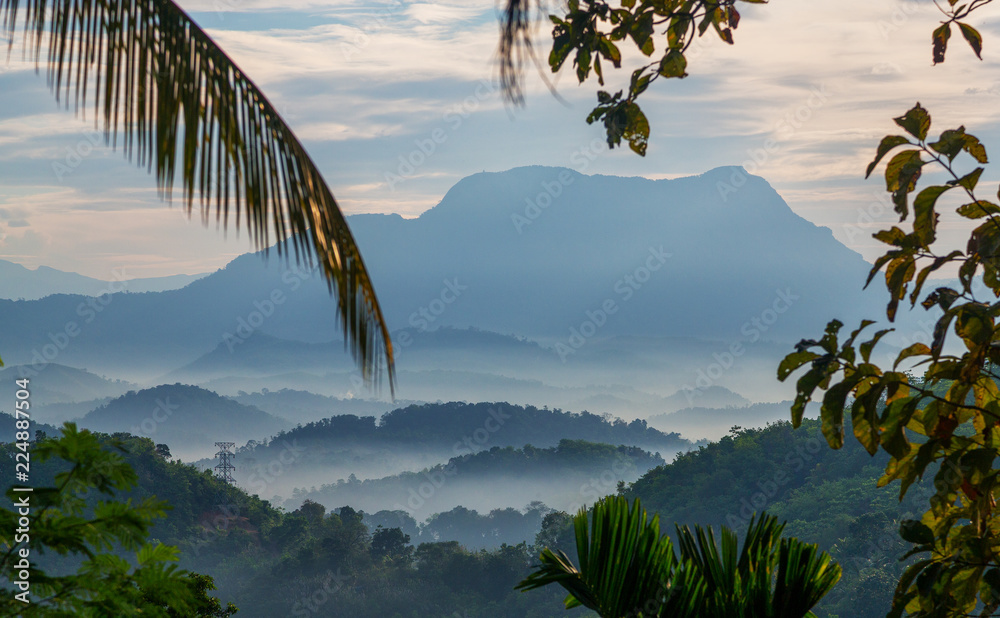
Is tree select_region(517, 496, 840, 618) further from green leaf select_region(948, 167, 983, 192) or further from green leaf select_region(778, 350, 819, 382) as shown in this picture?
green leaf select_region(948, 167, 983, 192)

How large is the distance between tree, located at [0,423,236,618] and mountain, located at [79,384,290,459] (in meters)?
143

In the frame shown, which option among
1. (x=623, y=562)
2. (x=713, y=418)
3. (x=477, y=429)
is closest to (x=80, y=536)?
(x=623, y=562)

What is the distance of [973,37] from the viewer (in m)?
2.38

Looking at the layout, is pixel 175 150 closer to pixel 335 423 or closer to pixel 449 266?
pixel 335 423

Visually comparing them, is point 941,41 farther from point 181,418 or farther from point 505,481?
point 181,418

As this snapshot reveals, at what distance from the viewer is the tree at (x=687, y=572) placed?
2613 millimetres

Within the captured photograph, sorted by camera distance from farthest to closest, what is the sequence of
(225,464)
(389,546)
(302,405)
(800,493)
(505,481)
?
(302,405) < (505,481) < (225,464) < (389,546) < (800,493)

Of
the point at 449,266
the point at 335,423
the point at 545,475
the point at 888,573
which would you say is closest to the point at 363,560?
the point at 888,573

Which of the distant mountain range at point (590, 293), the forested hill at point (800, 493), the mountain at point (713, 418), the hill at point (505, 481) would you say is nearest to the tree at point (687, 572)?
the forested hill at point (800, 493)

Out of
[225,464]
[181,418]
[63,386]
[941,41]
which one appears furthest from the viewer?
[63,386]

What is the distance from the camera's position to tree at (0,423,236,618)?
2.42 meters

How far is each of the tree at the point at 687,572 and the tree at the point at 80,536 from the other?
1.27 m

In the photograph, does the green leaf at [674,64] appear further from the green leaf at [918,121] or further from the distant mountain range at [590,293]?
the distant mountain range at [590,293]

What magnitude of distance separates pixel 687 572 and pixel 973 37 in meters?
1.96
